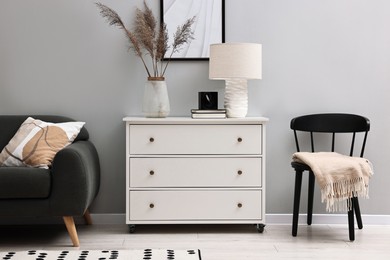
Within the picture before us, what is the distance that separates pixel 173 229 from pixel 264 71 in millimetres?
1201

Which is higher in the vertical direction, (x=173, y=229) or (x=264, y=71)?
(x=264, y=71)

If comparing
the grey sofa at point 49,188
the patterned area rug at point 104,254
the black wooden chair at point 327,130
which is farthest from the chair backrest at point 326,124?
the grey sofa at point 49,188

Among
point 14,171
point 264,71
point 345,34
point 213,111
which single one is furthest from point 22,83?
point 345,34

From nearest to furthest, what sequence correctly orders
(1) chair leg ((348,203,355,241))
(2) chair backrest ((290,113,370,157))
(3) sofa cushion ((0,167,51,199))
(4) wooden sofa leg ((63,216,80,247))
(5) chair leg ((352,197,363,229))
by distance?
(3) sofa cushion ((0,167,51,199)), (4) wooden sofa leg ((63,216,80,247)), (1) chair leg ((348,203,355,241)), (5) chair leg ((352,197,363,229)), (2) chair backrest ((290,113,370,157))

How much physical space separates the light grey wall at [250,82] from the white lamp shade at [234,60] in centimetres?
29

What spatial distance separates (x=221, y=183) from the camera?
3.93 metres

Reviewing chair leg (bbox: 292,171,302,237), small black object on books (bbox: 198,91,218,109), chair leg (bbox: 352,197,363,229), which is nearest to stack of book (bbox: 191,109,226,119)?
small black object on books (bbox: 198,91,218,109)

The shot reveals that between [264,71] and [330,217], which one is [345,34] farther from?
[330,217]

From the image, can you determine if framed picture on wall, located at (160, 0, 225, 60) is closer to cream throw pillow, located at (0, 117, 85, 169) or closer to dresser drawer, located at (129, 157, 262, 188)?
dresser drawer, located at (129, 157, 262, 188)

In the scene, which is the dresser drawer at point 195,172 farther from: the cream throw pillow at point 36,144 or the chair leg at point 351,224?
the chair leg at point 351,224

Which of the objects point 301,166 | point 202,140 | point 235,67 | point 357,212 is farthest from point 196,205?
point 357,212

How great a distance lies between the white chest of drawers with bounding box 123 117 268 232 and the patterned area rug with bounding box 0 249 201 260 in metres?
0.50

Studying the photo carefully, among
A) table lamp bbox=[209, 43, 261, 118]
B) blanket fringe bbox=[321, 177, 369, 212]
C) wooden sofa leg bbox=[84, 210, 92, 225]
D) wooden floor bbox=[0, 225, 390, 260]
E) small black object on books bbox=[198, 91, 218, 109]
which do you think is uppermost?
table lamp bbox=[209, 43, 261, 118]

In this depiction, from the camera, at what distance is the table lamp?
3.94m
